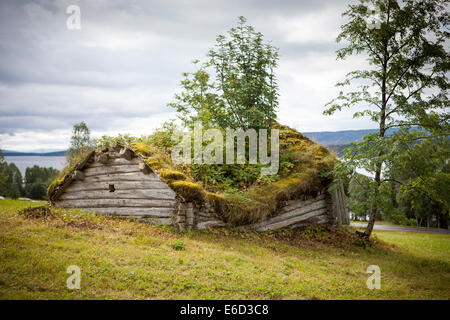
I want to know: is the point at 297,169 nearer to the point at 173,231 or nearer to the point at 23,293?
the point at 173,231

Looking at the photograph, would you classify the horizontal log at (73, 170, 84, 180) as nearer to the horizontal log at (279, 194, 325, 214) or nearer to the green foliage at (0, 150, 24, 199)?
the horizontal log at (279, 194, 325, 214)

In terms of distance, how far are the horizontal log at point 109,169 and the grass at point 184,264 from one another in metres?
1.53

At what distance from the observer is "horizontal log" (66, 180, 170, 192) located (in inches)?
364

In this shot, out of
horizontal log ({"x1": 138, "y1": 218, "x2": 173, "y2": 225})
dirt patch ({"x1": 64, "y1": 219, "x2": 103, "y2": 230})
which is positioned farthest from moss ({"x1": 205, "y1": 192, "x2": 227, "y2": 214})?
dirt patch ({"x1": 64, "y1": 219, "x2": 103, "y2": 230})

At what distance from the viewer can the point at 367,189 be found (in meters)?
10.2

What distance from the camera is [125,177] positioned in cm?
980

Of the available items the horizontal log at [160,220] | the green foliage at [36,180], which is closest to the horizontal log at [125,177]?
the horizontal log at [160,220]

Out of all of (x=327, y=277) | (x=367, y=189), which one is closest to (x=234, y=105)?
(x=367, y=189)

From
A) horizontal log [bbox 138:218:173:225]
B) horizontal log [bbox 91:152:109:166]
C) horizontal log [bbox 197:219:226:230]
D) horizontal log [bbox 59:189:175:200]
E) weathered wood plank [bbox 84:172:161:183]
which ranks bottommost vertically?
horizontal log [bbox 197:219:226:230]

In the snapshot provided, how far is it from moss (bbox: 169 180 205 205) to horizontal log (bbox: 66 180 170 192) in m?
0.46

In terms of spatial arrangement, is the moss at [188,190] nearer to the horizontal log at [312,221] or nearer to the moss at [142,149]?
the moss at [142,149]

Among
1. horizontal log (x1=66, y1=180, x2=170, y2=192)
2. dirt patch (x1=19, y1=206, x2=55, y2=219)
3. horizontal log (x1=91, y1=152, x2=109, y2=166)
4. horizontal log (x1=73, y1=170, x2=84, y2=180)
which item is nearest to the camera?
dirt patch (x1=19, y1=206, x2=55, y2=219)
